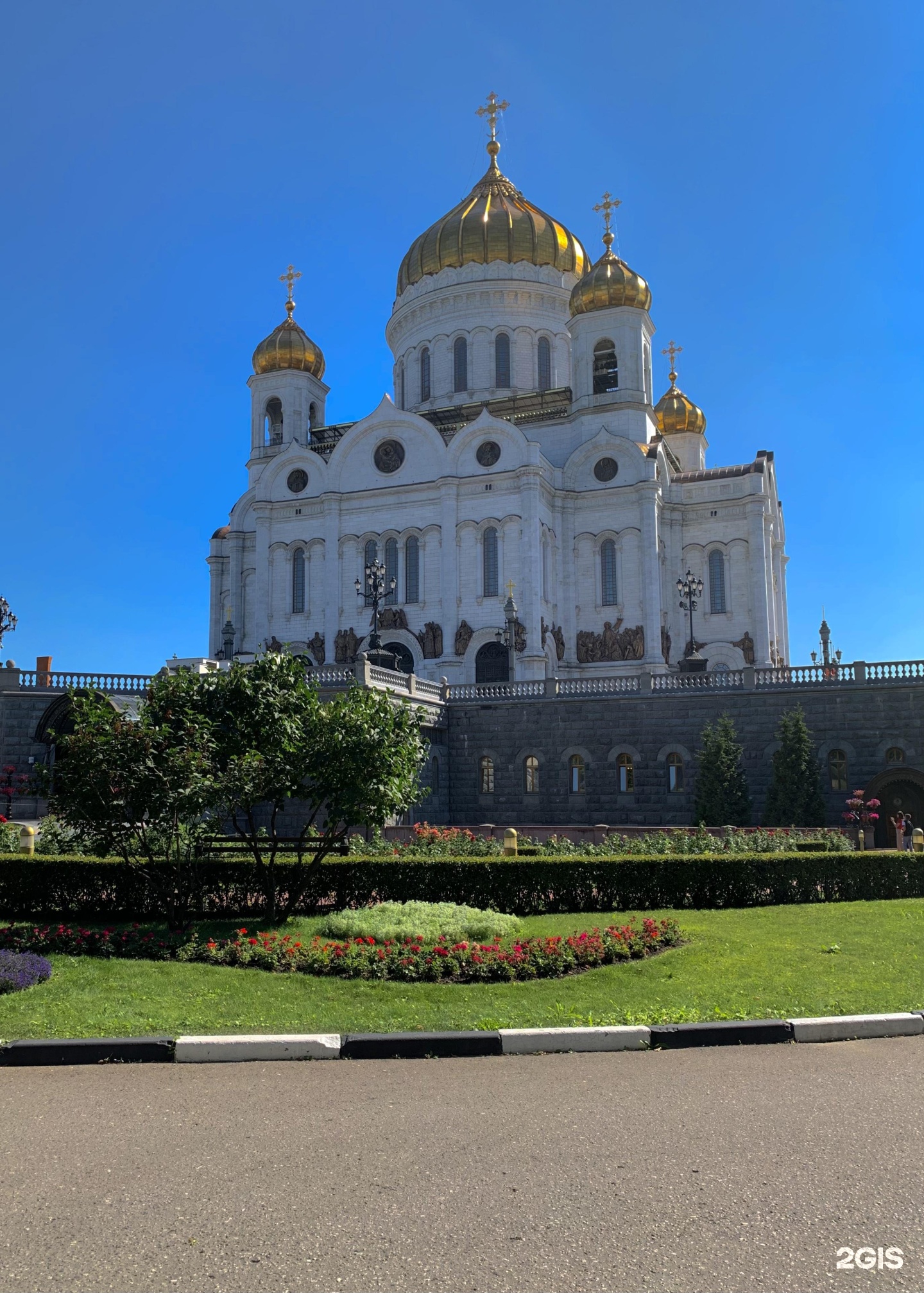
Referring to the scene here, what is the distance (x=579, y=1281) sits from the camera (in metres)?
4.53

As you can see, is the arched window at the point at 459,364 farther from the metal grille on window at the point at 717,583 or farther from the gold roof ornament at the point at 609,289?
the metal grille on window at the point at 717,583

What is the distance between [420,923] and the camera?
13.1 m

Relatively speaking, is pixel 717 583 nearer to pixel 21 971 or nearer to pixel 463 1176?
pixel 21 971

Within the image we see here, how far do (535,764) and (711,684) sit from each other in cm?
656

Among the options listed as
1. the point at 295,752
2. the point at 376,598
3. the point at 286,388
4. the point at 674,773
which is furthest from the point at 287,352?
the point at 295,752

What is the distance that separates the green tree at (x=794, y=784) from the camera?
30.3 meters

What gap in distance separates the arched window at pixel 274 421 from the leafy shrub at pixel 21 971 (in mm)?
49736

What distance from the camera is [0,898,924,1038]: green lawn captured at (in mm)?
9102

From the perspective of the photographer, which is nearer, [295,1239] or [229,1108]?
[295,1239]

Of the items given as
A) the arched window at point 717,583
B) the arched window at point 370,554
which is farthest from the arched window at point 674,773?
the arched window at point 370,554

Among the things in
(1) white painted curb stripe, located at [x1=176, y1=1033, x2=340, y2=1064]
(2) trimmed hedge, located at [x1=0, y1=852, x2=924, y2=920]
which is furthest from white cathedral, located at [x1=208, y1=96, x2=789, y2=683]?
(1) white painted curb stripe, located at [x1=176, y1=1033, x2=340, y2=1064]

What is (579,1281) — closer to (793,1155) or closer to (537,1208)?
(537,1208)

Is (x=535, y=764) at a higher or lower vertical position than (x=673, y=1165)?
higher

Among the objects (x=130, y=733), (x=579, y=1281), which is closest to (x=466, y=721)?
(x=130, y=733)
